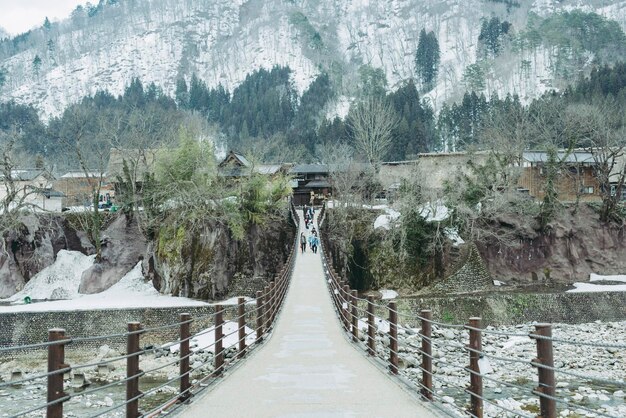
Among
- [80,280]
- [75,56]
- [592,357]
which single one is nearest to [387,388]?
[592,357]

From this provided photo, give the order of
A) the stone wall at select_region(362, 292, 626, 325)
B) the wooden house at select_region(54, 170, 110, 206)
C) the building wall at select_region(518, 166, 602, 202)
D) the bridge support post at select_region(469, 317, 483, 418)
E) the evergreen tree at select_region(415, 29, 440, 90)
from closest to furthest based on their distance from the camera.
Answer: the bridge support post at select_region(469, 317, 483, 418) → the stone wall at select_region(362, 292, 626, 325) → the building wall at select_region(518, 166, 602, 202) → the wooden house at select_region(54, 170, 110, 206) → the evergreen tree at select_region(415, 29, 440, 90)

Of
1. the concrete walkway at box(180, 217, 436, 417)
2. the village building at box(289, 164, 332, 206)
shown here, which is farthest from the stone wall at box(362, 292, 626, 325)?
the village building at box(289, 164, 332, 206)

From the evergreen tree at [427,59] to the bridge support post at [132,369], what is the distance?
11013 centimetres

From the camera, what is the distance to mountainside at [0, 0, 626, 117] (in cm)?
10519

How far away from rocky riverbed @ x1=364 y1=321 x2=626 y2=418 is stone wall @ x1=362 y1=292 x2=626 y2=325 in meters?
0.75

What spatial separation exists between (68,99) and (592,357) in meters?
137

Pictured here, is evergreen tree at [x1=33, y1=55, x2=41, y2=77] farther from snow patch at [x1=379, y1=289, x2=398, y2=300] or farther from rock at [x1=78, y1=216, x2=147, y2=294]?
snow patch at [x1=379, y1=289, x2=398, y2=300]

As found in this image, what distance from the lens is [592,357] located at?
1989 cm

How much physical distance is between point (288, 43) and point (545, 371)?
145282 millimetres

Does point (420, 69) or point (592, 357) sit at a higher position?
point (420, 69)

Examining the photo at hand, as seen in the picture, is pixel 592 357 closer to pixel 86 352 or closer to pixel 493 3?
pixel 86 352

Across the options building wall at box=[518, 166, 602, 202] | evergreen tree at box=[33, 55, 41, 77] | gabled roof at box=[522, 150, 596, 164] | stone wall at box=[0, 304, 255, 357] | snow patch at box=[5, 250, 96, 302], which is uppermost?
evergreen tree at box=[33, 55, 41, 77]

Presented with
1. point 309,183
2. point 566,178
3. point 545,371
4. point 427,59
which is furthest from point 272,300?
point 427,59

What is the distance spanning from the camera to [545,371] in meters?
4.11
